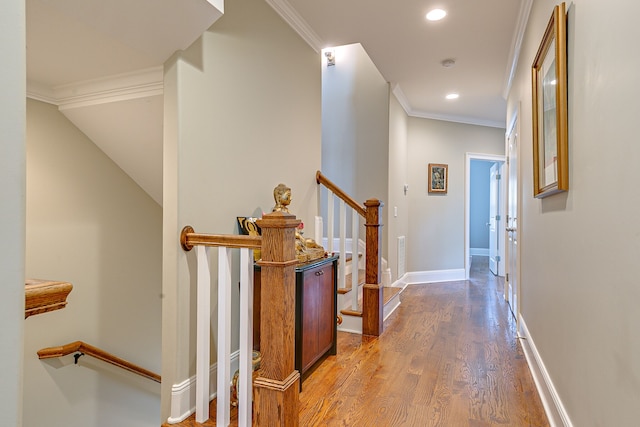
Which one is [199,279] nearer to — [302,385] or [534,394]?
[302,385]

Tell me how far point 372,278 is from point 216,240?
1613 millimetres

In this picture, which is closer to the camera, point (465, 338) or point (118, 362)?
point (118, 362)

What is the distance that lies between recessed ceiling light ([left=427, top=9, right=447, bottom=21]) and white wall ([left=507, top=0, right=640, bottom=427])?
1415 mm

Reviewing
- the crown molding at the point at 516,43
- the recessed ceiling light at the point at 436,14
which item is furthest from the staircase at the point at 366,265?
the crown molding at the point at 516,43

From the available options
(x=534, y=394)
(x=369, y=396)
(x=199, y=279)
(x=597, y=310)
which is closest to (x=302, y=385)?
(x=369, y=396)

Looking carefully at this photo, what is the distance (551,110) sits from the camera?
1666mm

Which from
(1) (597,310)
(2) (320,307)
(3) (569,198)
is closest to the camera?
(1) (597,310)

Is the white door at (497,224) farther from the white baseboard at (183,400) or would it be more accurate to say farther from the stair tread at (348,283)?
the white baseboard at (183,400)

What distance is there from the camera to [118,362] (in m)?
2.58

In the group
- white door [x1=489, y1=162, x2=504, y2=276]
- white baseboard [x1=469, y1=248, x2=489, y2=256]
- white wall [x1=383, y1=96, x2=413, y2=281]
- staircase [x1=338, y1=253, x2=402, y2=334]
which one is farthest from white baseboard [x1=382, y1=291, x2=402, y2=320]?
white baseboard [x1=469, y1=248, x2=489, y2=256]

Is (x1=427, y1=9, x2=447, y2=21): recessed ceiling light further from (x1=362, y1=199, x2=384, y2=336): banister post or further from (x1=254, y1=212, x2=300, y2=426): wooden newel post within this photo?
(x1=254, y1=212, x2=300, y2=426): wooden newel post

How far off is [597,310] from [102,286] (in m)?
2.92

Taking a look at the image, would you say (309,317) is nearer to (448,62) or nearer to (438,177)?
(448,62)

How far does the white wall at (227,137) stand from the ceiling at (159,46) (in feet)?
0.71
